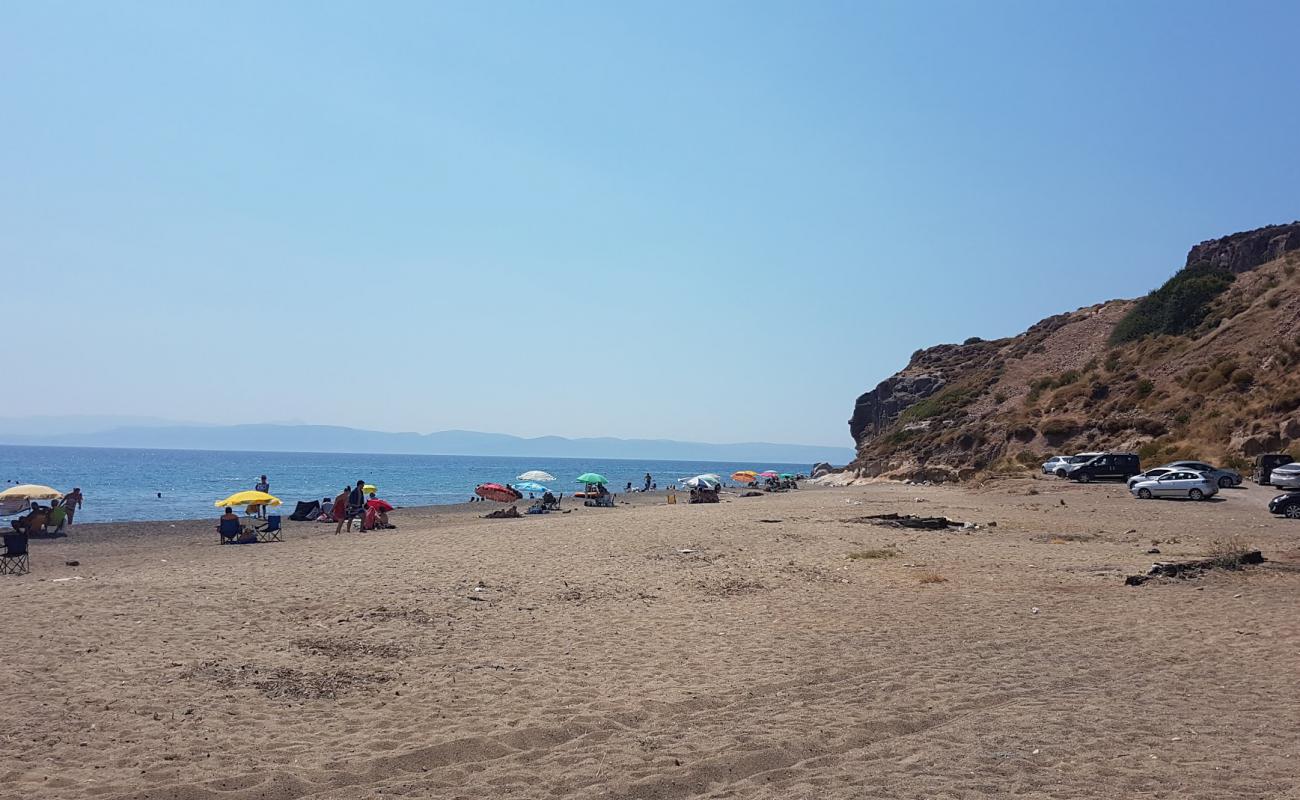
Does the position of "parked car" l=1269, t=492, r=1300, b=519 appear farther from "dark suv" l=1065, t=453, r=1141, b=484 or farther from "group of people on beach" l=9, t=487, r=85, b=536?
"group of people on beach" l=9, t=487, r=85, b=536

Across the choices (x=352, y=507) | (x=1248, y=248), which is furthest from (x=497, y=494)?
(x=1248, y=248)

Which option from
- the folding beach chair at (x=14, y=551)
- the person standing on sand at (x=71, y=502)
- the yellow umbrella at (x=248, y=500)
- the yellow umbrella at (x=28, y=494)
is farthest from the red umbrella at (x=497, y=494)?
the folding beach chair at (x=14, y=551)

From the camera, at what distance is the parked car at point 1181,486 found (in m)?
32.0

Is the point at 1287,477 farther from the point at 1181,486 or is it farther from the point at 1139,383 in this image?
the point at 1139,383

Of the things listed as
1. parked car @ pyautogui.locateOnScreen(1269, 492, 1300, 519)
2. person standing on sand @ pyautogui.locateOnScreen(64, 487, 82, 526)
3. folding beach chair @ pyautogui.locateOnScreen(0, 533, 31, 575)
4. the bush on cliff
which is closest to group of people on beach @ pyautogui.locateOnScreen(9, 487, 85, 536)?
person standing on sand @ pyautogui.locateOnScreen(64, 487, 82, 526)

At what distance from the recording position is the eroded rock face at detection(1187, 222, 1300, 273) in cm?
7169

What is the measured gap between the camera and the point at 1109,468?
135 ft

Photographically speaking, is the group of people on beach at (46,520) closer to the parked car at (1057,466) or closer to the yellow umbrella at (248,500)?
the yellow umbrella at (248,500)

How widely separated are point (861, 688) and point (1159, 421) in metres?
48.1

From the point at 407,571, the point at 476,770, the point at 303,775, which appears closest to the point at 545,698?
the point at 476,770

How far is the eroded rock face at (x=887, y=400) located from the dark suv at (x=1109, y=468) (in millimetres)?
45995

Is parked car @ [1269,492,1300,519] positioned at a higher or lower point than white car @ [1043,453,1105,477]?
lower

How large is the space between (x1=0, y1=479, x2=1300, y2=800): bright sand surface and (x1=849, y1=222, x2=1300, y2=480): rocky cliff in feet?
105

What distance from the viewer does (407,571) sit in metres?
16.3
